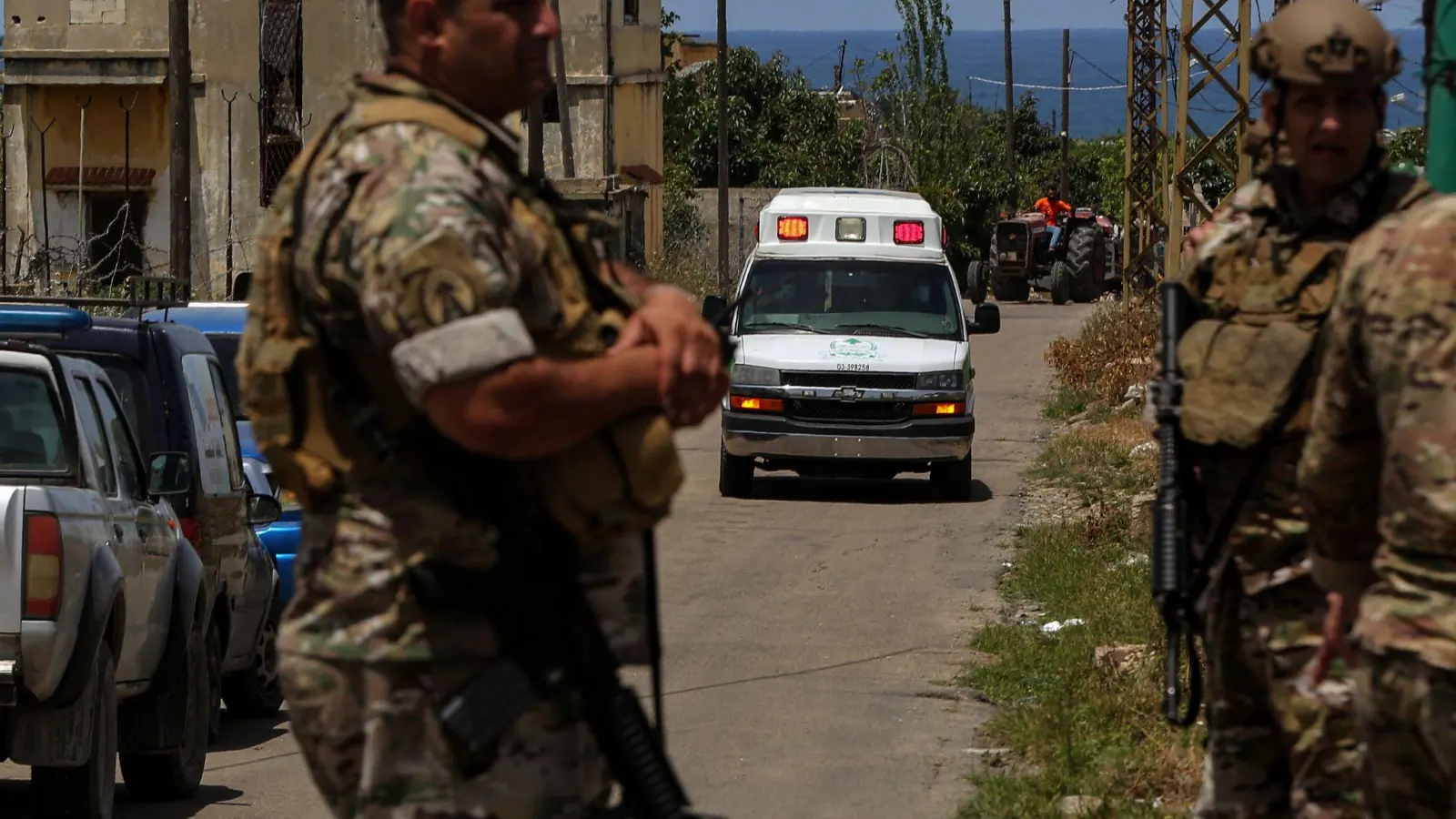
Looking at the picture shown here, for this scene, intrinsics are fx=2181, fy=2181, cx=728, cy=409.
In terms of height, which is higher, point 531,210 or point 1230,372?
point 531,210

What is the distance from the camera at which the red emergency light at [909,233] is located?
17.1 metres

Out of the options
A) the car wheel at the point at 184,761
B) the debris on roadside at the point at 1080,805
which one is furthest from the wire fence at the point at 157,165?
the debris on roadside at the point at 1080,805

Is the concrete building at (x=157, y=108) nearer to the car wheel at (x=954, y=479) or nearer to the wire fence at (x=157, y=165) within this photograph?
the wire fence at (x=157, y=165)

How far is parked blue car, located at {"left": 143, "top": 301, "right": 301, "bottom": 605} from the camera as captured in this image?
1105 centimetres

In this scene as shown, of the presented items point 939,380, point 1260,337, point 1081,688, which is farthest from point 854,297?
Result: point 1260,337

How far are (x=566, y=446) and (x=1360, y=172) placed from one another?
2.28 meters

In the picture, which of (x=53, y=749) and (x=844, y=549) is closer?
(x=53, y=749)

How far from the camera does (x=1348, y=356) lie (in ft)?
11.1

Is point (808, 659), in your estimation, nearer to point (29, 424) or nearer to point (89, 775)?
point (89, 775)

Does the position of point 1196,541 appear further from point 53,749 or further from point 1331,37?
point 53,749

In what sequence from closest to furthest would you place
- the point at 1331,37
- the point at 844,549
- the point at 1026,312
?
the point at 1331,37
the point at 844,549
the point at 1026,312

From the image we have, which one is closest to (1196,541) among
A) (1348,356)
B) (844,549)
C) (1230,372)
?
(1230,372)

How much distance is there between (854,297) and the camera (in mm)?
16891

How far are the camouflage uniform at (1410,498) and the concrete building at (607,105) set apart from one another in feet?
105
